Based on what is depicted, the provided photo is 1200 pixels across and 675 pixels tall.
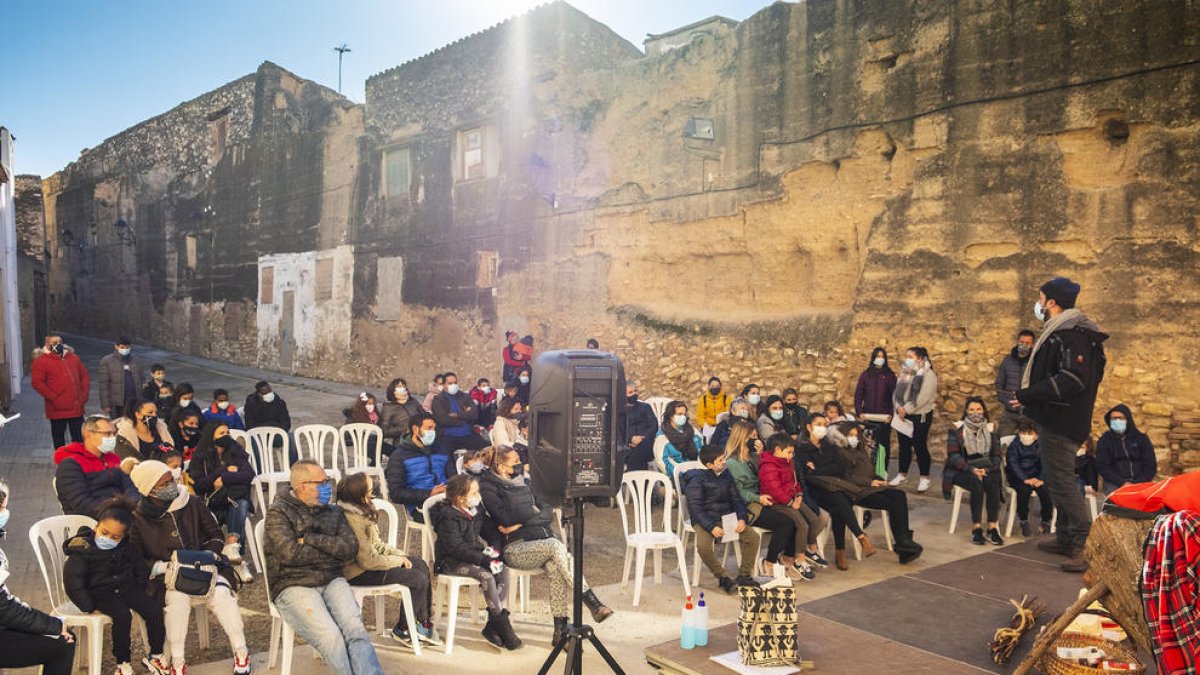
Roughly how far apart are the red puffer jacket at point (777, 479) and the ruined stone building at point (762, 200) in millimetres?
4639

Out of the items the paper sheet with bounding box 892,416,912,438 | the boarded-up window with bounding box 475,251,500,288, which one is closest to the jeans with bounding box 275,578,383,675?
the paper sheet with bounding box 892,416,912,438

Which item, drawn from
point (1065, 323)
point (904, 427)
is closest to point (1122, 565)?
point (1065, 323)

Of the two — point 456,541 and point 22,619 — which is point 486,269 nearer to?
point 456,541

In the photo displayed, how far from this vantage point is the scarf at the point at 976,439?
7.73 m

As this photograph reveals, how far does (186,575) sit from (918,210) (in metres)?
8.87

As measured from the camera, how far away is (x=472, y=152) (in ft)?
58.1

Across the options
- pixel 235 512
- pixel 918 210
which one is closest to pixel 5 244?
pixel 235 512

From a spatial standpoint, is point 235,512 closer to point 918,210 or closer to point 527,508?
point 527,508

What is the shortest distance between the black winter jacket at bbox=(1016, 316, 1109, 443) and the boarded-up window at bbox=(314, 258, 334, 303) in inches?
713

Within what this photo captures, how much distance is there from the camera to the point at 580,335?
50.2 ft

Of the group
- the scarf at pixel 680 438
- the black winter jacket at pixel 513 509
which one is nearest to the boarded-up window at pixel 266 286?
the scarf at pixel 680 438

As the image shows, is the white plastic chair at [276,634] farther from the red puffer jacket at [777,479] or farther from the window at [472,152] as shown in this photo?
the window at [472,152]

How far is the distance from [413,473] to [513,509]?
61.8 inches

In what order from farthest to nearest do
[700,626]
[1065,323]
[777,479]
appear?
[777,479]
[1065,323]
[700,626]
